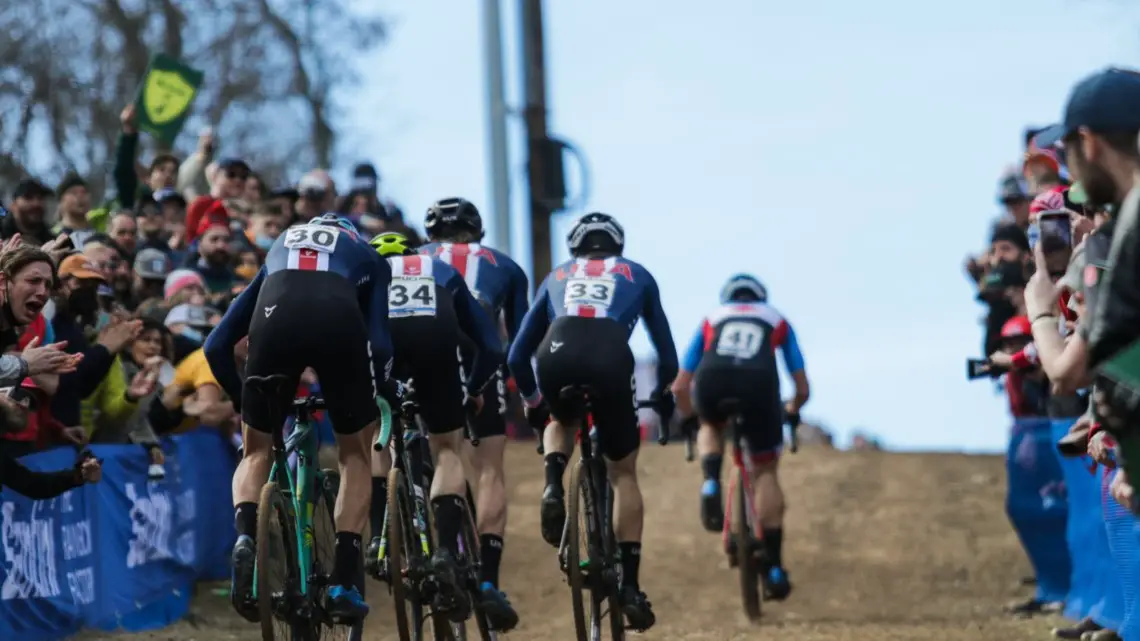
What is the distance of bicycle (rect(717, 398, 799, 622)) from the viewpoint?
1439 centimetres

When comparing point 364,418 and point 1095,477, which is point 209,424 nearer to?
point 364,418

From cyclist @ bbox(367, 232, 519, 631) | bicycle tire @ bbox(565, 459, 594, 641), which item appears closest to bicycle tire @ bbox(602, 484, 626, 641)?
bicycle tire @ bbox(565, 459, 594, 641)

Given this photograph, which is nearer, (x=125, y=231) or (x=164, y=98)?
(x=125, y=231)

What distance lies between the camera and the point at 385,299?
394 inches

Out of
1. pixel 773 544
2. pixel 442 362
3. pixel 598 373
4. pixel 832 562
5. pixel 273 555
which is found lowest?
pixel 832 562

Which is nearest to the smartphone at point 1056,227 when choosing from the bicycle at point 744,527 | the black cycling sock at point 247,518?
the black cycling sock at point 247,518

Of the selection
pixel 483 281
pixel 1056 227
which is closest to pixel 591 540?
pixel 483 281

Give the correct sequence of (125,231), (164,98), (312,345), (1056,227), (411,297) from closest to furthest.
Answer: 1. (1056,227)
2. (312,345)
3. (411,297)
4. (125,231)
5. (164,98)

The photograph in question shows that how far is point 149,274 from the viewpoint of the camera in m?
15.2

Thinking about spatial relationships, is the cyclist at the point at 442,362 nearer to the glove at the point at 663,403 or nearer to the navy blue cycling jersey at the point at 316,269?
the glove at the point at 663,403

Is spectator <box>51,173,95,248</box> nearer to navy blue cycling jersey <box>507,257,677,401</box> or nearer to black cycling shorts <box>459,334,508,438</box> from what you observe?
black cycling shorts <box>459,334,508,438</box>

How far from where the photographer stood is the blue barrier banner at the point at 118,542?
11.0m

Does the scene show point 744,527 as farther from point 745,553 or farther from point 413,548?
point 413,548

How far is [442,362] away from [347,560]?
1905 mm
